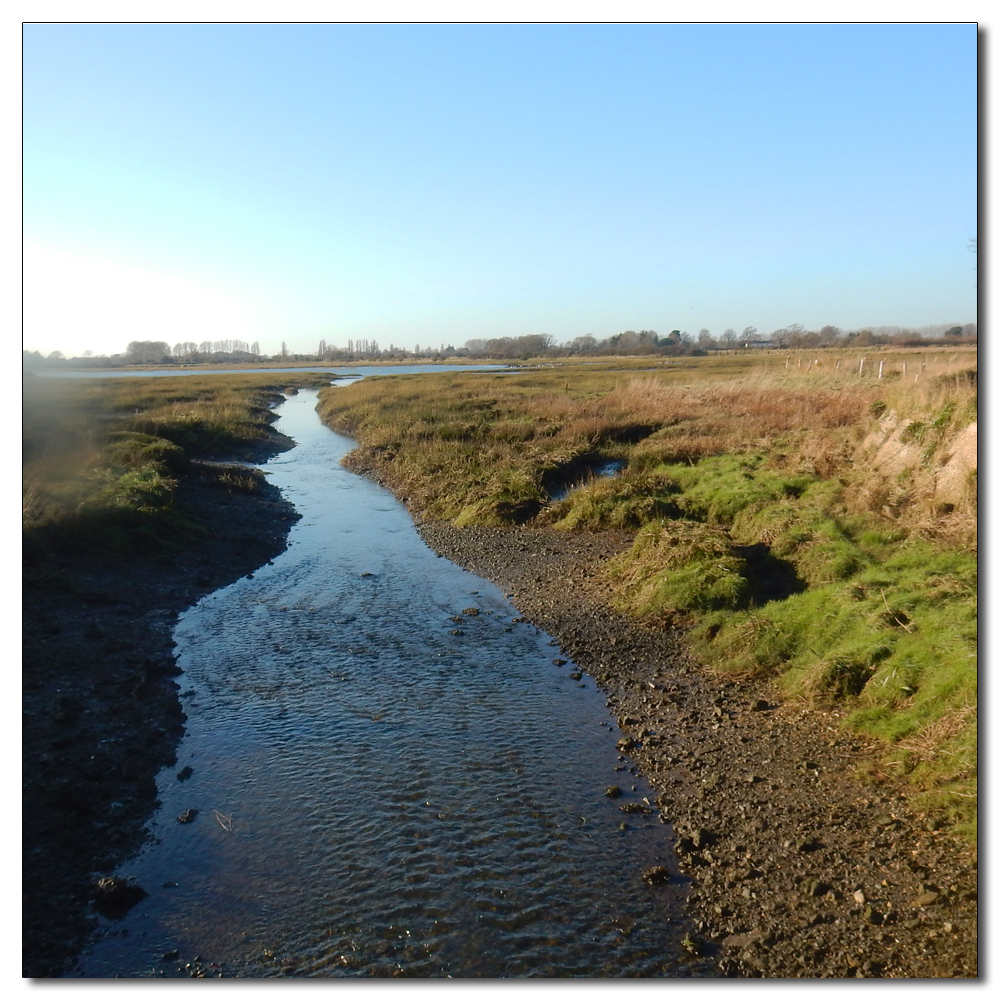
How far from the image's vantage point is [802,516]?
1545 cm

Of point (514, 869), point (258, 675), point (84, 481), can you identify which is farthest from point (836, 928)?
point (84, 481)

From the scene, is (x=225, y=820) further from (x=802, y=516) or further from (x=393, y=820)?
(x=802, y=516)

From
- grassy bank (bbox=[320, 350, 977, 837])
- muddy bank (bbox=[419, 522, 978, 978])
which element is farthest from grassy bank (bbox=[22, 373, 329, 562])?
muddy bank (bbox=[419, 522, 978, 978])

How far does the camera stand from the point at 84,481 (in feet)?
60.6

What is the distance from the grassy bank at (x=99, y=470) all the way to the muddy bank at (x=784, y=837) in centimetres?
830

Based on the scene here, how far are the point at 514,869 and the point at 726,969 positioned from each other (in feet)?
6.85

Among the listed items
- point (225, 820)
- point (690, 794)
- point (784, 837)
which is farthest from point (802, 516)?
point (225, 820)

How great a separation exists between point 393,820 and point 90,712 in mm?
4921

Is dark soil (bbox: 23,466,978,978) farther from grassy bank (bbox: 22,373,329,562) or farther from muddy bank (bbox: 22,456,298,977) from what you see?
grassy bank (bbox: 22,373,329,562)

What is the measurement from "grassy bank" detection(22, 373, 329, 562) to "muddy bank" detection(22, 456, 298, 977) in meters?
0.61

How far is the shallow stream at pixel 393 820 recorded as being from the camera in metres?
6.09

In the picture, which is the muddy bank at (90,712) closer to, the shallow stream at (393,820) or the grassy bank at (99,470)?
the shallow stream at (393,820)

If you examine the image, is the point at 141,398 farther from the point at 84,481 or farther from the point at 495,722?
the point at 495,722

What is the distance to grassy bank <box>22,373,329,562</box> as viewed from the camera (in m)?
14.9
